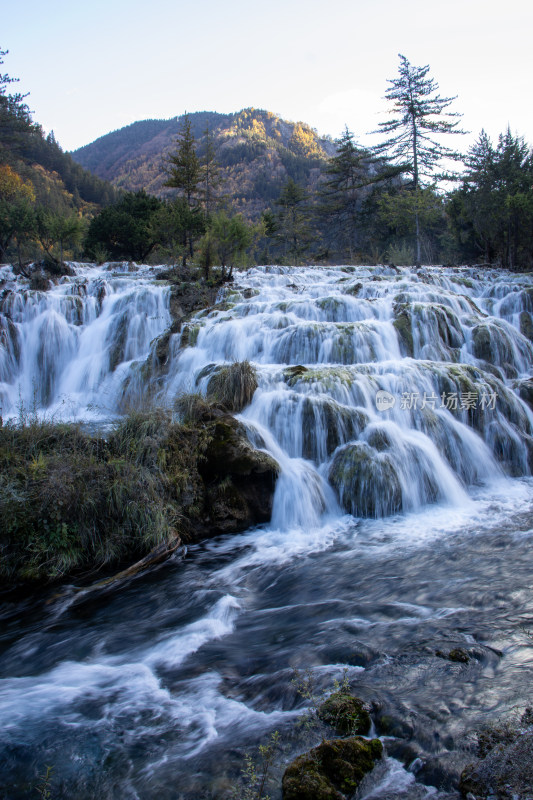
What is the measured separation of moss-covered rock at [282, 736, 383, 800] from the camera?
220 cm

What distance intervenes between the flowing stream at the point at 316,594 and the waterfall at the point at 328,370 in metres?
0.06

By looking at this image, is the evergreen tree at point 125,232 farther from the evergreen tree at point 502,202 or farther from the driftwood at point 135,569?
the driftwood at point 135,569

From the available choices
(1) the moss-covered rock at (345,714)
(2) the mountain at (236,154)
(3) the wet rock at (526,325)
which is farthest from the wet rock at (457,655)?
(2) the mountain at (236,154)

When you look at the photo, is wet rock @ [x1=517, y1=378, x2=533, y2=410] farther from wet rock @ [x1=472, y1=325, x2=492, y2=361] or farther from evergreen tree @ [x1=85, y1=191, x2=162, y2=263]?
evergreen tree @ [x1=85, y1=191, x2=162, y2=263]

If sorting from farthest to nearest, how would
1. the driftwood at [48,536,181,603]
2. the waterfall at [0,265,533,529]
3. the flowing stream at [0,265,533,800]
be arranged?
the waterfall at [0,265,533,529]
the driftwood at [48,536,181,603]
the flowing stream at [0,265,533,800]

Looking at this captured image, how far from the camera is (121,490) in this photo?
5.62m

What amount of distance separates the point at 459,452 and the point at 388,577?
412cm

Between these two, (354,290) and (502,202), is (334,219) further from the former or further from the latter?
(354,290)

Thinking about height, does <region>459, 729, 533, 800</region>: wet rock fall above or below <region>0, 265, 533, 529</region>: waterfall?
below

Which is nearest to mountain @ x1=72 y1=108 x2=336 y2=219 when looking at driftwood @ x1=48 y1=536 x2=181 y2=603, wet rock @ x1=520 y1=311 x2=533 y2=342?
wet rock @ x1=520 y1=311 x2=533 y2=342

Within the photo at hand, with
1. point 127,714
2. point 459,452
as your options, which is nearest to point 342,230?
point 459,452

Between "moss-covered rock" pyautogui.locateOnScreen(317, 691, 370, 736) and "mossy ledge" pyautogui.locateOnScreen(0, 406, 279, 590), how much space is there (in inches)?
127

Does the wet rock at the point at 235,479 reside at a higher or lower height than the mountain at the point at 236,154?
lower

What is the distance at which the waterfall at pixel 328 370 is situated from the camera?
24.7ft
